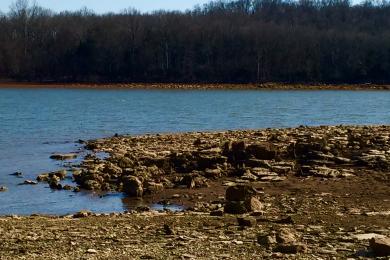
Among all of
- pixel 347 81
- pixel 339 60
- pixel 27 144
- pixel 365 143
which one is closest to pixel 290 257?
pixel 365 143

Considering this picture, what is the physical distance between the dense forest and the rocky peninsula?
85349 millimetres

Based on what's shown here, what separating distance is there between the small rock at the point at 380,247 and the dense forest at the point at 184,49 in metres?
96.1

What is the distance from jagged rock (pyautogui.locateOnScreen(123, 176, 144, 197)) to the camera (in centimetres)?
1442

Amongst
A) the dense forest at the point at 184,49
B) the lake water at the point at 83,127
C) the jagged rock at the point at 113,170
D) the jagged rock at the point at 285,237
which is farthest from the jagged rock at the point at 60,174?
the dense forest at the point at 184,49

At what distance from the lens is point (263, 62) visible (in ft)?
360

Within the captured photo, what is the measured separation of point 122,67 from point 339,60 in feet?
120

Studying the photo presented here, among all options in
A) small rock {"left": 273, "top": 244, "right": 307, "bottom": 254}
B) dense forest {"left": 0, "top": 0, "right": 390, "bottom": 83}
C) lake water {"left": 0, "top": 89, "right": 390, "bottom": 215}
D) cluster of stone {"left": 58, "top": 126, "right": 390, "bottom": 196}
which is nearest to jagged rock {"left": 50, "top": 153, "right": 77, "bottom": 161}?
lake water {"left": 0, "top": 89, "right": 390, "bottom": 215}

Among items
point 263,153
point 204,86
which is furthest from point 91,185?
point 204,86

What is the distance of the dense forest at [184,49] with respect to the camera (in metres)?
106

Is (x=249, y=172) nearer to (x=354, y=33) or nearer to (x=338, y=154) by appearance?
(x=338, y=154)

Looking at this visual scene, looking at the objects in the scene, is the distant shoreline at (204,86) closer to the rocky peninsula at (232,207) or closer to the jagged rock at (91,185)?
the rocky peninsula at (232,207)

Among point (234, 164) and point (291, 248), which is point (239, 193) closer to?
point (291, 248)

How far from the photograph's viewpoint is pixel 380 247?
769 centimetres

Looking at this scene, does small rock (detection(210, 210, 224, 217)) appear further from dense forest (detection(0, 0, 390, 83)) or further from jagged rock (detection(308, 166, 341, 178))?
dense forest (detection(0, 0, 390, 83))
